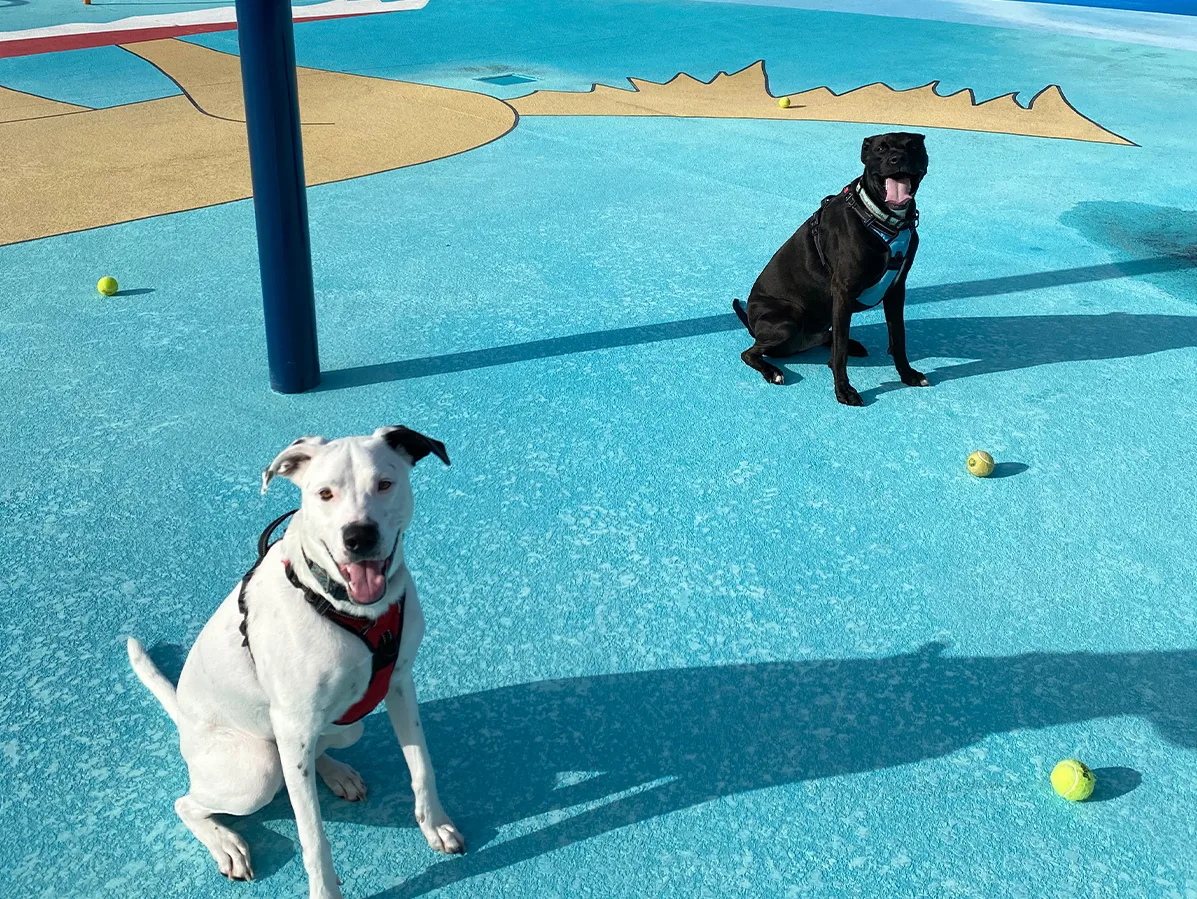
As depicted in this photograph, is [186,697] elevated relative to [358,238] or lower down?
elevated

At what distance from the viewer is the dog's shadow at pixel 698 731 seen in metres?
3.19

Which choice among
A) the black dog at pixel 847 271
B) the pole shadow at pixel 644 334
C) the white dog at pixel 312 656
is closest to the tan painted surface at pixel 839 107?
the pole shadow at pixel 644 334

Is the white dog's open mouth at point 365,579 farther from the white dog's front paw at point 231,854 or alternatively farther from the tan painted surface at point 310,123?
the tan painted surface at point 310,123

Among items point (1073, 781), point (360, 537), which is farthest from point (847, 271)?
point (360, 537)

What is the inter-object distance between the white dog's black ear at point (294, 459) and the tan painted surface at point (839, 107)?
8.93m

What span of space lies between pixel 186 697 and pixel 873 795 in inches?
81.7

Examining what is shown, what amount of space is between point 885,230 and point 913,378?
0.94 meters

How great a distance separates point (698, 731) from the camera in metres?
3.50

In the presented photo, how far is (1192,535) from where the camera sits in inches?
180

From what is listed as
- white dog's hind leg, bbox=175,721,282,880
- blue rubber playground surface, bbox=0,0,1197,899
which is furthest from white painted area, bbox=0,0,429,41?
white dog's hind leg, bbox=175,721,282,880

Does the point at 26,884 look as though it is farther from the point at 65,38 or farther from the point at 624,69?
the point at 65,38

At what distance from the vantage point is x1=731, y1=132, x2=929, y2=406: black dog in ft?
17.0

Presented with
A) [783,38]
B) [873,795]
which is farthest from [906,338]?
[783,38]

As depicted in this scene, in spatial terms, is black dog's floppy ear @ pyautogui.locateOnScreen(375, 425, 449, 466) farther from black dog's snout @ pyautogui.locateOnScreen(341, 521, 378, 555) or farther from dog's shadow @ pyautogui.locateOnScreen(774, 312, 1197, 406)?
dog's shadow @ pyautogui.locateOnScreen(774, 312, 1197, 406)
